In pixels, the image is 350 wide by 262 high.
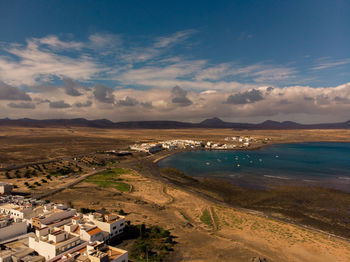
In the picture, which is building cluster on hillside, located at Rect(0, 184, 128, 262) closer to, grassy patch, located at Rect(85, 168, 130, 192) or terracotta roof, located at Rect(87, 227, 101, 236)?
terracotta roof, located at Rect(87, 227, 101, 236)

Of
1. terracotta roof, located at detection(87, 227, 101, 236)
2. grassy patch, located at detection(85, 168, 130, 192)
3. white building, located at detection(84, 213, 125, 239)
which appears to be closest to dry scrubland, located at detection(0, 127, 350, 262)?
grassy patch, located at detection(85, 168, 130, 192)

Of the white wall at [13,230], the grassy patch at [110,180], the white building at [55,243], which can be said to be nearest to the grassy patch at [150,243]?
the white building at [55,243]

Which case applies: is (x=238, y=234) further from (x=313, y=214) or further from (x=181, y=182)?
(x=181, y=182)

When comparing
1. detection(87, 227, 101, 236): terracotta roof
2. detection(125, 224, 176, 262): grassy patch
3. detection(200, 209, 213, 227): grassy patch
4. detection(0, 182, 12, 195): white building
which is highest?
detection(87, 227, 101, 236): terracotta roof

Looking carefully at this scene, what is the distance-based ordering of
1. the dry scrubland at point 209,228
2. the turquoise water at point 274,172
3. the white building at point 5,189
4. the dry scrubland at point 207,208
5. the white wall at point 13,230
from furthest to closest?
the turquoise water at point 274,172 < the white building at point 5,189 < the dry scrubland at point 207,208 < the dry scrubland at point 209,228 < the white wall at point 13,230

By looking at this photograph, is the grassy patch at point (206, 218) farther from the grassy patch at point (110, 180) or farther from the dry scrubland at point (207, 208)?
the grassy patch at point (110, 180)

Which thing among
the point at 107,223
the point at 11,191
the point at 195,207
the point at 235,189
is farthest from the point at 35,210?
the point at 235,189
